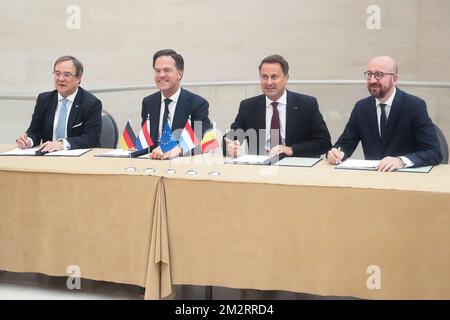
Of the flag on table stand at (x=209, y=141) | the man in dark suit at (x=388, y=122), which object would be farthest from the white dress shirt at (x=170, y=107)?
the man in dark suit at (x=388, y=122)

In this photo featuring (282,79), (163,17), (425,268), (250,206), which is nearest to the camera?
(425,268)

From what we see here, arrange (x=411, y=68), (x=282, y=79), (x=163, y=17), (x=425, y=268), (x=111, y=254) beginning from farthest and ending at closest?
1. (x=163, y=17)
2. (x=411, y=68)
3. (x=282, y=79)
4. (x=111, y=254)
5. (x=425, y=268)

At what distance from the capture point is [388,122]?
4199 millimetres

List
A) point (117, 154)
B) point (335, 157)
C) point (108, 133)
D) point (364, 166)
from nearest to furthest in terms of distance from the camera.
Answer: point (364, 166) → point (335, 157) → point (117, 154) → point (108, 133)

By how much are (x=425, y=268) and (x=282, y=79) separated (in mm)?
1740

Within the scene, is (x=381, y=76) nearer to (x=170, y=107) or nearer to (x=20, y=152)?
(x=170, y=107)

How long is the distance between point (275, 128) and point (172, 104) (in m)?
0.72

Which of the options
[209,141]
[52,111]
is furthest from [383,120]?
[52,111]

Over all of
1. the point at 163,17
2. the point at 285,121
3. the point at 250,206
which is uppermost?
the point at 163,17

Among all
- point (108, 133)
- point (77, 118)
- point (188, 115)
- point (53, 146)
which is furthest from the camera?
point (108, 133)

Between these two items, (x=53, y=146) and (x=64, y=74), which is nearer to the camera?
(x=53, y=146)
